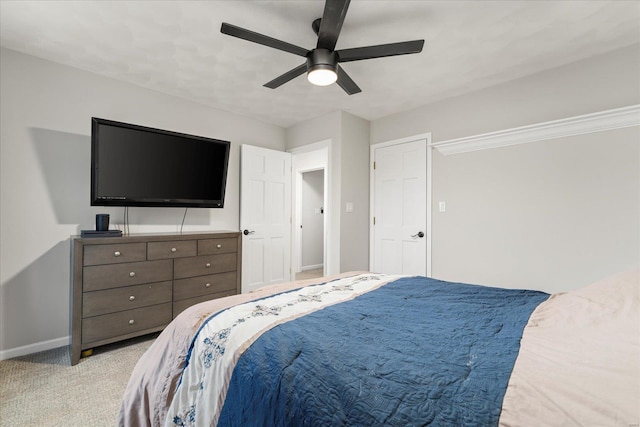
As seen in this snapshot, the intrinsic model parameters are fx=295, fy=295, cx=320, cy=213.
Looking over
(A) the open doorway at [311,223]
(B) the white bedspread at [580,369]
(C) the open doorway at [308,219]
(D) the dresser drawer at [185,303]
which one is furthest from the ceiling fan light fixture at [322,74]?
(A) the open doorway at [311,223]

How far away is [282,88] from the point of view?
3.10 meters

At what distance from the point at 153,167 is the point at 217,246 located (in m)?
0.98

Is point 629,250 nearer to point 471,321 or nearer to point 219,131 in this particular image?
point 471,321

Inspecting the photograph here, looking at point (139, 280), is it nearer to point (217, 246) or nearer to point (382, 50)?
point (217, 246)

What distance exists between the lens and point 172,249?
2748mm

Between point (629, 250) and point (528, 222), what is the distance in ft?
2.27

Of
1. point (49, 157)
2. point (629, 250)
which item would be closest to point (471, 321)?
point (629, 250)

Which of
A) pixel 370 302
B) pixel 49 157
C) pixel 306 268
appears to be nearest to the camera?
pixel 370 302

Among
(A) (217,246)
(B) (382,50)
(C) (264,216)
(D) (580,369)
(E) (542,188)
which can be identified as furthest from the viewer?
(C) (264,216)

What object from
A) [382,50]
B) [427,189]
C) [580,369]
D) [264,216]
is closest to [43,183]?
[264,216]

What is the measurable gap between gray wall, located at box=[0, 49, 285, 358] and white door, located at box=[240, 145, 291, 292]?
1.23 m

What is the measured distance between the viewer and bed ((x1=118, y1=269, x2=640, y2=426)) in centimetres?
66

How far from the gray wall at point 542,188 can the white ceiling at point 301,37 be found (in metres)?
0.24

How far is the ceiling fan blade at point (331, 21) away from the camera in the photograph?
155 centimetres
